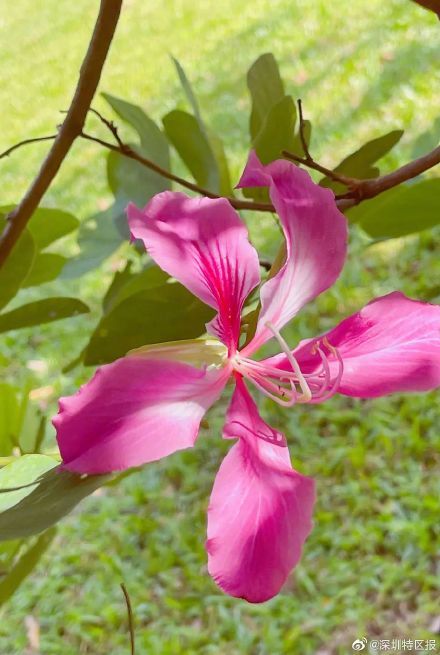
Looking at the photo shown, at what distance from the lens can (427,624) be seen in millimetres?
1646

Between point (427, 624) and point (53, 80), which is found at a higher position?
point (53, 80)

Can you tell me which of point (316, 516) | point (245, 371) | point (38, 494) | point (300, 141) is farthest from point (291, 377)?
point (316, 516)

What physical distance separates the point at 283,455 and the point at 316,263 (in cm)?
9

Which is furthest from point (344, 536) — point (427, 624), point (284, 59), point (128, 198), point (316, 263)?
point (284, 59)

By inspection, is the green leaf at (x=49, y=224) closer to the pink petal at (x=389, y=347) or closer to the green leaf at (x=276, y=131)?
the green leaf at (x=276, y=131)

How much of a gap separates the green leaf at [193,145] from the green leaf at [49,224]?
0.11 m

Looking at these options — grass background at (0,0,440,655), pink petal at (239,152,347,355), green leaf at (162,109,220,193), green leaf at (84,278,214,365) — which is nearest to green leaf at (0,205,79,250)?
green leaf at (162,109,220,193)

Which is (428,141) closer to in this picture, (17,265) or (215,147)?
(215,147)

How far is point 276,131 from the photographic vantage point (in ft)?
1.89

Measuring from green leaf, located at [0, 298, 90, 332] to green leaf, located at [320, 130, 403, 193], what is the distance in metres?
0.21

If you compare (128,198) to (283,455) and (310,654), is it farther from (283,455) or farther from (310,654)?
(310,654)

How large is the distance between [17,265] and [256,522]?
325mm

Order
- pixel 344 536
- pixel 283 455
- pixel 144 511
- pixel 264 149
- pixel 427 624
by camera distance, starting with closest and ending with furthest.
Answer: pixel 283 455, pixel 264 149, pixel 427 624, pixel 344 536, pixel 144 511

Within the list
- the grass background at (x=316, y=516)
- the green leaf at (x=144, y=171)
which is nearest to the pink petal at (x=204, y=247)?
the green leaf at (x=144, y=171)
